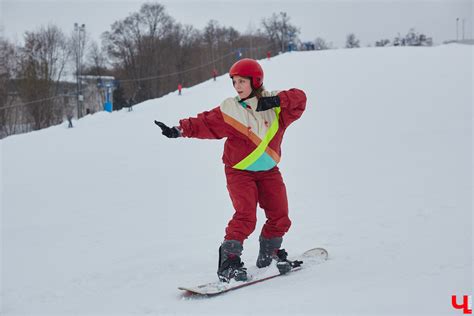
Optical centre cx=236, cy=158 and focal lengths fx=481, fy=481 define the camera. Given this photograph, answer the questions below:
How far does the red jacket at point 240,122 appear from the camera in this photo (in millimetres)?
3291

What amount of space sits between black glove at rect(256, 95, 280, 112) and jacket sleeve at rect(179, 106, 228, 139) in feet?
0.90

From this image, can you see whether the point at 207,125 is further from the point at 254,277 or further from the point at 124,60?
the point at 124,60

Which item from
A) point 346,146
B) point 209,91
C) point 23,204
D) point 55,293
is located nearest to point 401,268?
point 55,293

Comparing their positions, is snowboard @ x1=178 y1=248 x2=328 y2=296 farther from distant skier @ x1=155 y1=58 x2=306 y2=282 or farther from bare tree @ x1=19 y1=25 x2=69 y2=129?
bare tree @ x1=19 y1=25 x2=69 y2=129

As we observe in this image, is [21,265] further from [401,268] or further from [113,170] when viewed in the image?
[113,170]

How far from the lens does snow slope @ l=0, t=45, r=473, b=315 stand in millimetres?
3008

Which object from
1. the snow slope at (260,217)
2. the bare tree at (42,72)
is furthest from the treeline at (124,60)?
the snow slope at (260,217)

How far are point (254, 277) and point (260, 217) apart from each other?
83.1 inches

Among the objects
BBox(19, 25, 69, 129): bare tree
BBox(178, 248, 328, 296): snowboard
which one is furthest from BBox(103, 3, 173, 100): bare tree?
BBox(178, 248, 328, 296): snowboard

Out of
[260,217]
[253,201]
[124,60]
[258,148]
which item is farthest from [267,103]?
[124,60]

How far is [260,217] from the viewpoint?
5.48 m

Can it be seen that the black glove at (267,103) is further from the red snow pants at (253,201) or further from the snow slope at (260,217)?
the snow slope at (260,217)

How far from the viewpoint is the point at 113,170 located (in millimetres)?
8945

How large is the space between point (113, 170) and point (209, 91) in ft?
40.0
